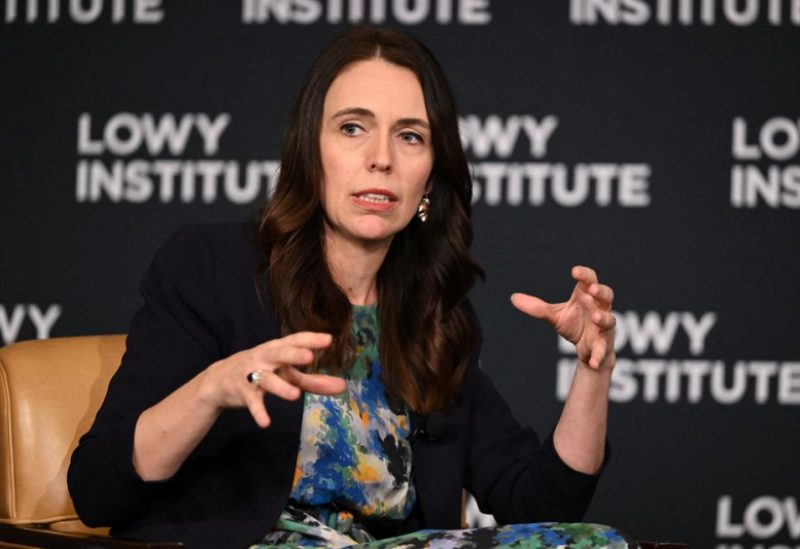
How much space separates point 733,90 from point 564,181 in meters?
0.56

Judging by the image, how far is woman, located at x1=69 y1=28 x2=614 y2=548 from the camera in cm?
221

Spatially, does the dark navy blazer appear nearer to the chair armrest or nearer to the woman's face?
the chair armrest

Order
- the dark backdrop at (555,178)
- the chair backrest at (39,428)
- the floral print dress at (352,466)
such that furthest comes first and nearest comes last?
1. the dark backdrop at (555,178)
2. the chair backrest at (39,428)
3. the floral print dress at (352,466)

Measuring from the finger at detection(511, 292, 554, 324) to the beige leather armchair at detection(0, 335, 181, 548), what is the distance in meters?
0.93

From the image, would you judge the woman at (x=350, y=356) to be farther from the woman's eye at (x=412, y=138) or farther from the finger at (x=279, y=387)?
the finger at (x=279, y=387)

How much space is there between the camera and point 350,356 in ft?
7.89

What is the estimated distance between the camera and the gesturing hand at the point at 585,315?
2.13m

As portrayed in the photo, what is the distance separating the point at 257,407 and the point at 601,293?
640 millimetres

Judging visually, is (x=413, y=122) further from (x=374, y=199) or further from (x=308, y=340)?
(x=308, y=340)

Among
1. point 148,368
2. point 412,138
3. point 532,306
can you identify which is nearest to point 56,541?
point 148,368

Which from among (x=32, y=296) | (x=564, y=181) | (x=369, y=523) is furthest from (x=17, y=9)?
(x=369, y=523)

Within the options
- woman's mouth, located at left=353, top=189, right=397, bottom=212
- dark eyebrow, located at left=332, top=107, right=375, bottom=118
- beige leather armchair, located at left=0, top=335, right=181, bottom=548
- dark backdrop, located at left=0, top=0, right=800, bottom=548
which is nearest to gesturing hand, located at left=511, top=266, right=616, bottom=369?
woman's mouth, located at left=353, top=189, right=397, bottom=212

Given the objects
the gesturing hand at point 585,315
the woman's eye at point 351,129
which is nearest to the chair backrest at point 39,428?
the woman's eye at point 351,129

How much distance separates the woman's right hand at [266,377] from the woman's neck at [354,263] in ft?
1.89
